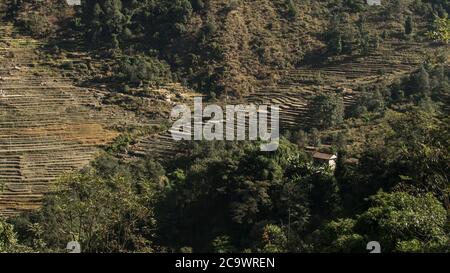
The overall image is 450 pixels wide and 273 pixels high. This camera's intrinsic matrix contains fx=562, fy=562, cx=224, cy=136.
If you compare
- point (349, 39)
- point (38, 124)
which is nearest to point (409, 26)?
point (349, 39)

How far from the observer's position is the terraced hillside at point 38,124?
2272 centimetres

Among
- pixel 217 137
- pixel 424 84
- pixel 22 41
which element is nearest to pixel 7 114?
pixel 22 41

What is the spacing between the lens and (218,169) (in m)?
17.6

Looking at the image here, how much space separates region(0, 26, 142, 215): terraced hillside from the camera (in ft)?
74.5

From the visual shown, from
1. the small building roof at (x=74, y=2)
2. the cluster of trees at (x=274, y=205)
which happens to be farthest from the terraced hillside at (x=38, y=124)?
the small building roof at (x=74, y=2)

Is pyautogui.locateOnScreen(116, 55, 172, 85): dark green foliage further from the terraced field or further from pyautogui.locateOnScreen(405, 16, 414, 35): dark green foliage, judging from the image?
pyautogui.locateOnScreen(405, 16, 414, 35): dark green foliage

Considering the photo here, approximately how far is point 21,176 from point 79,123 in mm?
4597

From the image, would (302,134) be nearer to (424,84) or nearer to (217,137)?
(217,137)

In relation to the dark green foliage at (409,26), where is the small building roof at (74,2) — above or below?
above

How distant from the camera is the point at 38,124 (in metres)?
26.0

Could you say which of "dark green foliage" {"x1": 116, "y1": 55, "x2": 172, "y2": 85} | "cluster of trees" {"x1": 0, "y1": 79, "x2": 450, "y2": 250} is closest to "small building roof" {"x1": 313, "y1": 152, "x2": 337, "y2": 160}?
"cluster of trees" {"x1": 0, "y1": 79, "x2": 450, "y2": 250}

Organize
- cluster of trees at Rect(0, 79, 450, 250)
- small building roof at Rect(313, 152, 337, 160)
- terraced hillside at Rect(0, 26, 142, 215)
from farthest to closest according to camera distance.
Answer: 1. terraced hillside at Rect(0, 26, 142, 215)
2. small building roof at Rect(313, 152, 337, 160)
3. cluster of trees at Rect(0, 79, 450, 250)

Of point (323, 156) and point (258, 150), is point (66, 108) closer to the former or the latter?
point (323, 156)

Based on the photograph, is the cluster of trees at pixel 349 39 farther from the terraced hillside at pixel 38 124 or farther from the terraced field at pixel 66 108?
the terraced hillside at pixel 38 124
